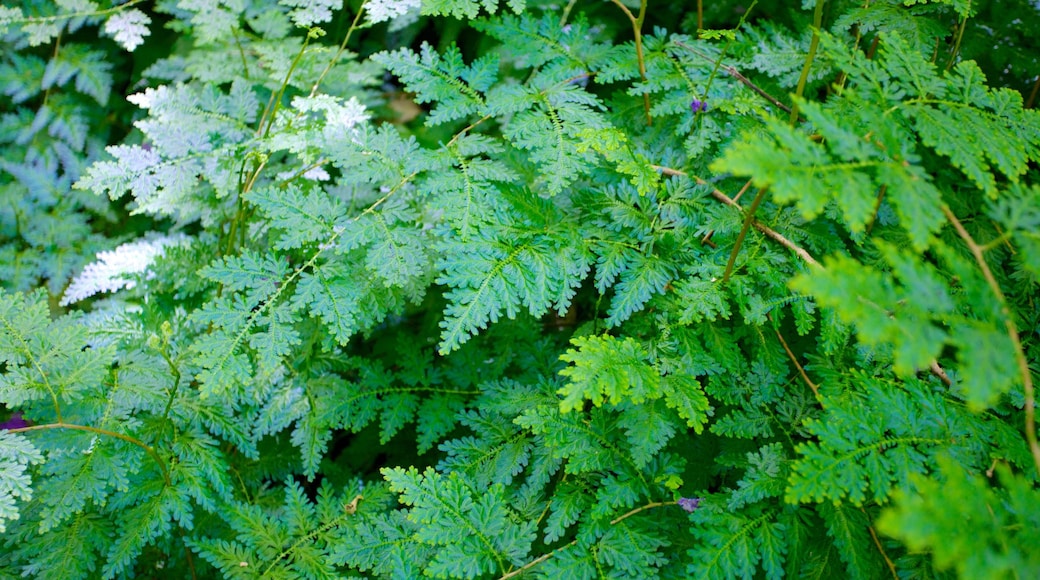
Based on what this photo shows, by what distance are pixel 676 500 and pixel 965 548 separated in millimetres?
740

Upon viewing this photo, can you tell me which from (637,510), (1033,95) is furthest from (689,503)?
(1033,95)

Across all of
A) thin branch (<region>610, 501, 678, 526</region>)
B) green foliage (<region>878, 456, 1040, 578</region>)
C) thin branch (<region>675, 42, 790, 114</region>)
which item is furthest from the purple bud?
thin branch (<region>675, 42, 790, 114</region>)

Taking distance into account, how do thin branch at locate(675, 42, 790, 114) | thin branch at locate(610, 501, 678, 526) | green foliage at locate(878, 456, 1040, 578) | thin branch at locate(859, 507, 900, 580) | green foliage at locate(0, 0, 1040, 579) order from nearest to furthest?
green foliage at locate(878, 456, 1040, 578)
green foliage at locate(0, 0, 1040, 579)
thin branch at locate(859, 507, 900, 580)
thin branch at locate(610, 501, 678, 526)
thin branch at locate(675, 42, 790, 114)

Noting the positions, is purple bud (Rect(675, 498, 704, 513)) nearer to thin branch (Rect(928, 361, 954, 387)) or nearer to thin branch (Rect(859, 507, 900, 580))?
thin branch (Rect(859, 507, 900, 580))

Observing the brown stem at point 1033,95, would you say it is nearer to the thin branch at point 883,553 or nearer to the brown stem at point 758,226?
the brown stem at point 758,226

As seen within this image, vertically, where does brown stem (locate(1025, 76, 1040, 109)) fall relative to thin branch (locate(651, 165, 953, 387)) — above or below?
above

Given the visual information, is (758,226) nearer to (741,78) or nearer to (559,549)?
(741,78)

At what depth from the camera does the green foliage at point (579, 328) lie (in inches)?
51.6

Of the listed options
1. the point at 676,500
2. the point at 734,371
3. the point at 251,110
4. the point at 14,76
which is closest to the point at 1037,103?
the point at 734,371

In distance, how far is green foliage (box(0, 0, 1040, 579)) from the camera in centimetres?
131

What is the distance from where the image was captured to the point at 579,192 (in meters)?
1.86

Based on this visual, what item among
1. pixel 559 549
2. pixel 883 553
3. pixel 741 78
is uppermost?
pixel 741 78

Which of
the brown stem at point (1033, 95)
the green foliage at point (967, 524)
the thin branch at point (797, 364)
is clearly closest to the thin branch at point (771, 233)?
the thin branch at point (797, 364)

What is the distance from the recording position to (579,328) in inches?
75.8
